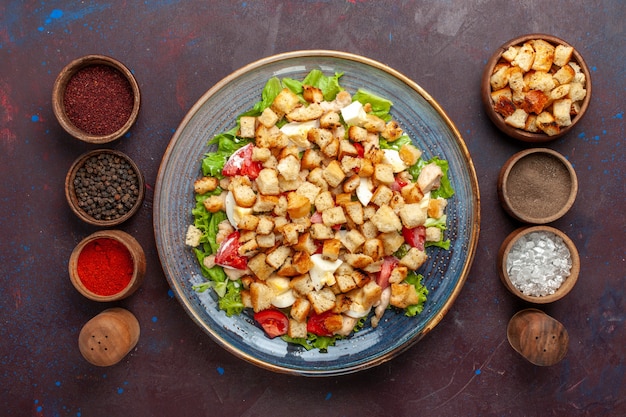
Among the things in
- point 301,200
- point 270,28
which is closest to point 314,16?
point 270,28

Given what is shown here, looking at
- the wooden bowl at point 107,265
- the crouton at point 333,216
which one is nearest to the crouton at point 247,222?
the crouton at point 333,216

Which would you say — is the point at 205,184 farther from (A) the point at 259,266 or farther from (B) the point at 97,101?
(B) the point at 97,101

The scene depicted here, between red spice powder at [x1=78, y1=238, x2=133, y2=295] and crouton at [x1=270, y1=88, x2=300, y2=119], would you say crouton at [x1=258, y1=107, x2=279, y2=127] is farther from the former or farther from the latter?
red spice powder at [x1=78, y1=238, x2=133, y2=295]

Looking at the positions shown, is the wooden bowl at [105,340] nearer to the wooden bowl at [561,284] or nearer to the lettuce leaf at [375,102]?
the lettuce leaf at [375,102]

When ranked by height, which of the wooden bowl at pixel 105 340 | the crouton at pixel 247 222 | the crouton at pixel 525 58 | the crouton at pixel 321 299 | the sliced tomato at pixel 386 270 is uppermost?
the crouton at pixel 525 58

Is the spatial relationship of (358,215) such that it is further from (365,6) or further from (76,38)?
(76,38)

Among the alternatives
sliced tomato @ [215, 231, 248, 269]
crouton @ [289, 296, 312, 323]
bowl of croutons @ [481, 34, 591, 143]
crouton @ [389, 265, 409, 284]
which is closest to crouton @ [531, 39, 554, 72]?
bowl of croutons @ [481, 34, 591, 143]

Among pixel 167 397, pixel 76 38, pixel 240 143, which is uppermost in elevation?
pixel 76 38
